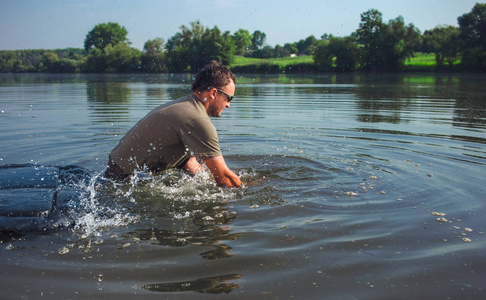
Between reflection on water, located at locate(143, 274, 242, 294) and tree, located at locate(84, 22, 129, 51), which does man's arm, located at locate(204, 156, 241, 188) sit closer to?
reflection on water, located at locate(143, 274, 242, 294)

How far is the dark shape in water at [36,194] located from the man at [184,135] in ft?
2.36

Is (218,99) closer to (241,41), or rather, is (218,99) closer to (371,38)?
(371,38)

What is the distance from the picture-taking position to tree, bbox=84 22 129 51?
160875mm

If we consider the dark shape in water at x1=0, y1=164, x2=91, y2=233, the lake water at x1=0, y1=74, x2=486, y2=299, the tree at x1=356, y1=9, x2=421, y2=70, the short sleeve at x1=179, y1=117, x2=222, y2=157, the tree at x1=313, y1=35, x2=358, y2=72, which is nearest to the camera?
the lake water at x1=0, y1=74, x2=486, y2=299

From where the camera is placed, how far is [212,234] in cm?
452

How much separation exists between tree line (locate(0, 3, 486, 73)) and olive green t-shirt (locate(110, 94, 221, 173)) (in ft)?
222

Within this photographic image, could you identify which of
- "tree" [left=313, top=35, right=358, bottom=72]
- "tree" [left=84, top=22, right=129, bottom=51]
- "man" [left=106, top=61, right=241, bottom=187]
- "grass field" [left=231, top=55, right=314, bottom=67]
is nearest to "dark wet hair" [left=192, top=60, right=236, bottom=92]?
"man" [left=106, top=61, right=241, bottom=187]

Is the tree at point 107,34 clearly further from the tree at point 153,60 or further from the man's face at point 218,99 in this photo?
the man's face at point 218,99

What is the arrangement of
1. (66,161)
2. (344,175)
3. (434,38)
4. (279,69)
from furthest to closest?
(279,69)
(434,38)
(66,161)
(344,175)

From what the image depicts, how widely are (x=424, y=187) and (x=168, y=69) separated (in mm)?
108324

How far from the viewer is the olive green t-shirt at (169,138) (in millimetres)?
5250

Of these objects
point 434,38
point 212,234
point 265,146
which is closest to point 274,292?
point 212,234

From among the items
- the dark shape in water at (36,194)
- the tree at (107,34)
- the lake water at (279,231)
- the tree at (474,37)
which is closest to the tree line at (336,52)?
the tree at (474,37)

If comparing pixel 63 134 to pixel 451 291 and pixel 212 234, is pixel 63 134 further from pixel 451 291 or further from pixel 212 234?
pixel 451 291
